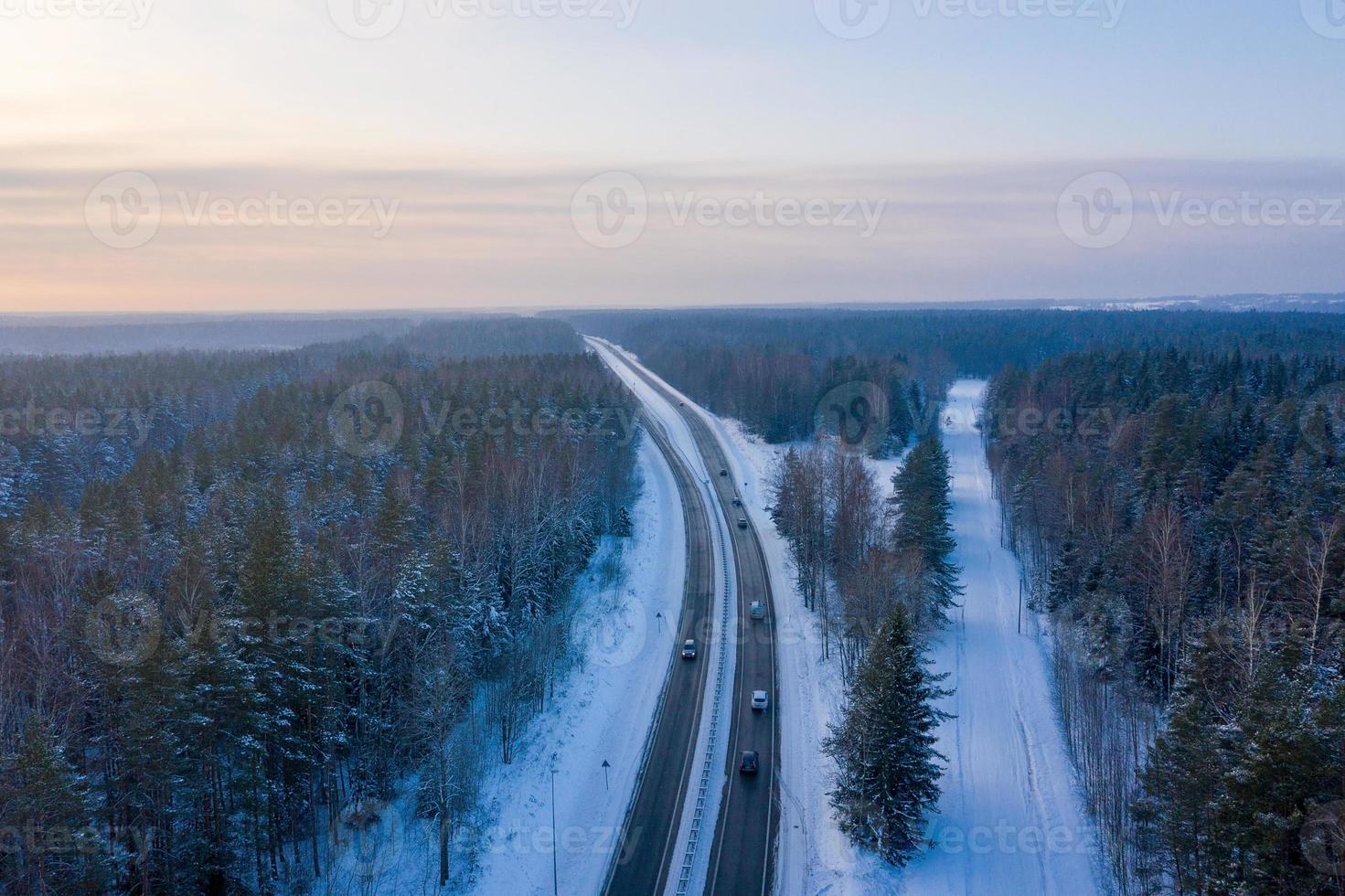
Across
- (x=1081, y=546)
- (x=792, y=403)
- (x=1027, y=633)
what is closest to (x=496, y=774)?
(x=1027, y=633)

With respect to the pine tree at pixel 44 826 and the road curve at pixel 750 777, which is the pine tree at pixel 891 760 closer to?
the road curve at pixel 750 777

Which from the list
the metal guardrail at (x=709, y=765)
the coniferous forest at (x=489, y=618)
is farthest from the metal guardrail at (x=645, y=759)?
the coniferous forest at (x=489, y=618)

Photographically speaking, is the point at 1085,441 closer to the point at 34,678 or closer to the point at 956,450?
the point at 956,450

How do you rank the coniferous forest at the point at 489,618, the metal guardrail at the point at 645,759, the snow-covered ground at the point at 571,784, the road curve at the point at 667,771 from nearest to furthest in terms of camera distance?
the coniferous forest at the point at 489,618 < the snow-covered ground at the point at 571,784 < the road curve at the point at 667,771 < the metal guardrail at the point at 645,759

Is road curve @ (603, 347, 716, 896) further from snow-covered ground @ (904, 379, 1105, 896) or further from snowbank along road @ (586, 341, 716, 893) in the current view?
snow-covered ground @ (904, 379, 1105, 896)

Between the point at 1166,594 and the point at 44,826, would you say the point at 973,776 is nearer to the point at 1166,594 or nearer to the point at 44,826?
the point at 1166,594

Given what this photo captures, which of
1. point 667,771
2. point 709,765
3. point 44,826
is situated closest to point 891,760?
point 709,765
